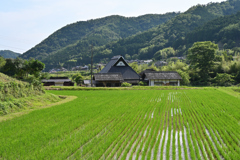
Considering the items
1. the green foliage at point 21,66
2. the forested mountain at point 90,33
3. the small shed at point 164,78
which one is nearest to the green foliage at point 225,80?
the small shed at point 164,78

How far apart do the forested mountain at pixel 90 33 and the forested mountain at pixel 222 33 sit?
6041cm

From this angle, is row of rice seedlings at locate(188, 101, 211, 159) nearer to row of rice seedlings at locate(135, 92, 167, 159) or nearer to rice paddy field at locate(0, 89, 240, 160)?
rice paddy field at locate(0, 89, 240, 160)

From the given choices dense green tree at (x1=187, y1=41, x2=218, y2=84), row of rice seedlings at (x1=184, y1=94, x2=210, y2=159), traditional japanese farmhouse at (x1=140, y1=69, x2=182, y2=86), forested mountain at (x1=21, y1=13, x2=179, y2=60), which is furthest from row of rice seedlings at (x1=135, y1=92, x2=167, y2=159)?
forested mountain at (x1=21, y1=13, x2=179, y2=60)

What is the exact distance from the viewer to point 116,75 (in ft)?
113

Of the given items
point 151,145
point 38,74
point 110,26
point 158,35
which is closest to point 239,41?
point 158,35

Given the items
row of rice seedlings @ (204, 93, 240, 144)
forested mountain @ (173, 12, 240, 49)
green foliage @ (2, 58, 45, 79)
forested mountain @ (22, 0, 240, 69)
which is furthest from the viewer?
forested mountain @ (22, 0, 240, 69)

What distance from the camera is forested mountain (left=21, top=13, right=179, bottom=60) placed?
122 m

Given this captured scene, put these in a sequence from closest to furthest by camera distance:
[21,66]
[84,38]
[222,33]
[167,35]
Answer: [21,66], [222,33], [167,35], [84,38]

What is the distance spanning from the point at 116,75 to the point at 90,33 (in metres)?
122

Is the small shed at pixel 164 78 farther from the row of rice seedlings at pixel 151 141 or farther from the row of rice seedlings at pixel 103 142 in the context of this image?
the row of rice seedlings at pixel 103 142

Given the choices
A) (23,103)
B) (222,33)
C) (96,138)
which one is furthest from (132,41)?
(96,138)

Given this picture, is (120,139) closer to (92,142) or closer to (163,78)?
(92,142)

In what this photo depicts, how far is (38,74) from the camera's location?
17250 millimetres

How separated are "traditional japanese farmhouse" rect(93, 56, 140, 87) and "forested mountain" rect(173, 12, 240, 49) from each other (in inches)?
2365
